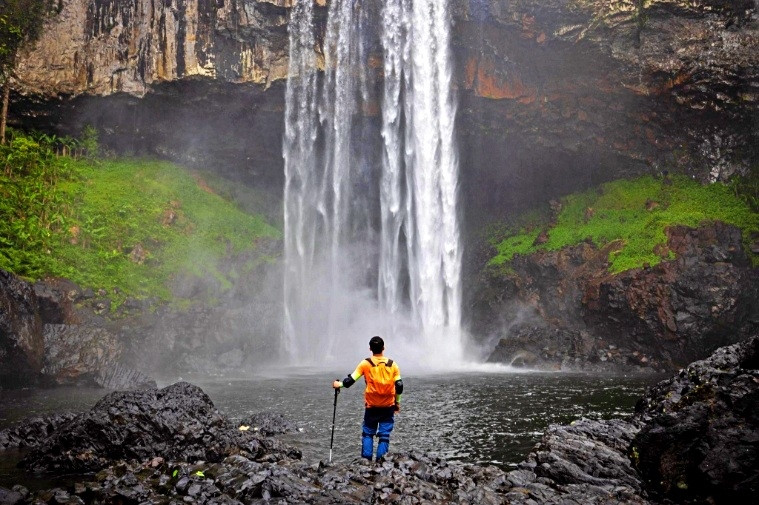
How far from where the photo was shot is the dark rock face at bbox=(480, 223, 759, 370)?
24.3 meters

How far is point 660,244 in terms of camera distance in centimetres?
2739

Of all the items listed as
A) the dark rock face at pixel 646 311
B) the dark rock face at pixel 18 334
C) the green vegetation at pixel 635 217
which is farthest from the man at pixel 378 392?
the green vegetation at pixel 635 217

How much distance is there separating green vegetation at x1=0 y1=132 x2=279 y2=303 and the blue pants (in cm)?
1770

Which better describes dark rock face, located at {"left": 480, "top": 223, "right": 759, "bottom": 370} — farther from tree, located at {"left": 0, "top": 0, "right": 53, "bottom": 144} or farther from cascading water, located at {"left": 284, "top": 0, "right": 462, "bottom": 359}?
tree, located at {"left": 0, "top": 0, "right": 53, "bottom": 144}

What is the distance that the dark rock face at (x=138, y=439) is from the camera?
31.0 feet

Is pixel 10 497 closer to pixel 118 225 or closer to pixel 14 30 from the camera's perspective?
pixel 118 225

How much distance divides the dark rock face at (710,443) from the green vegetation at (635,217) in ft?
68.5

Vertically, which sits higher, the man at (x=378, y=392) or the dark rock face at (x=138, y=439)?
the man at (x=378, y=392)

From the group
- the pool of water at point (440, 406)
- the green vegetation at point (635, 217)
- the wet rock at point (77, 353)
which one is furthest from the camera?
the green vegetation at point (635, 217)

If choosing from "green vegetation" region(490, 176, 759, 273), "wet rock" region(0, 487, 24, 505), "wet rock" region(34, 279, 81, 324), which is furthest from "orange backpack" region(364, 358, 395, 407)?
"green vegetation" region(490, 176, 759, 273)

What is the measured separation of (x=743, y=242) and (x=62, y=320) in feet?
99.9

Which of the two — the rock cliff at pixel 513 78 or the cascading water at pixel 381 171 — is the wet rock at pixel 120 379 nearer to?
the cascading water at pixel 381 171

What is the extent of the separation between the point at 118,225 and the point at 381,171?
15.6 metres

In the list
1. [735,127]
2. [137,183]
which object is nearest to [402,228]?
[137,183]
